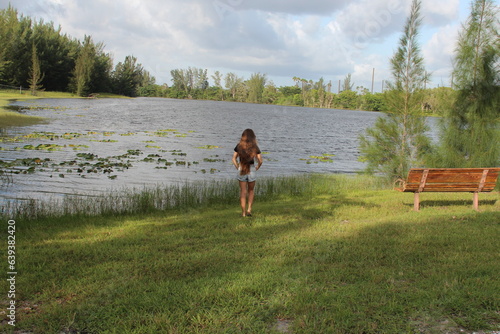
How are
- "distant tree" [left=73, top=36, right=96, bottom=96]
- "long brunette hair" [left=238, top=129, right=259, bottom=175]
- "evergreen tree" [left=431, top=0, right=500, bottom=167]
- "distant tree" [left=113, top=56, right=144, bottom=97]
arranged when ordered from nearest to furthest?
1. "long brunette hair" [left=238, top=129, right=259, bottom=175]
2. "evergreen tree" [left=431, top=0, right=500, bottom=167]
3. "distant tree" [left=73, top=36, right=96, bottom=96]
4. "distant tree" [left=113, top=56, right=144, bottom=97]

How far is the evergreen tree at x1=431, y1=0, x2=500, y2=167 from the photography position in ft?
45.4

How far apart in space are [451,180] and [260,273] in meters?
6.40

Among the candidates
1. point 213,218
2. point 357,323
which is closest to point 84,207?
point 213,218

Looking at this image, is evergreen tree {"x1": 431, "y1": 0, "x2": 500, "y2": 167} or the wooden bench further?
evergreen tree {"x1": 431, "y1": 0, "x2": 500, "y2": 167}

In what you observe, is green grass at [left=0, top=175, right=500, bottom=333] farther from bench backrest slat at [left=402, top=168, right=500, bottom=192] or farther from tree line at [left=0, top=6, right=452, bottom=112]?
tree line at [left=0, top=6, right=452, bottom=112]

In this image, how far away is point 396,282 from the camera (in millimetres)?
4973

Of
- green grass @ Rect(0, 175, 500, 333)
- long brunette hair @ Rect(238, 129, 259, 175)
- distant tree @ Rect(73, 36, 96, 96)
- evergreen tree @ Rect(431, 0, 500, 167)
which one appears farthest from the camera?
distant tree @ Rect(73, 36, 96, 96)

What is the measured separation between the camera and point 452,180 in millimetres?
9500

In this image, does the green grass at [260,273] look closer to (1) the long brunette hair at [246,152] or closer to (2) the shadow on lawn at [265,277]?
(2) the shadow on lawn at [265,277]

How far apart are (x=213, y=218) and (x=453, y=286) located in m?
5.16

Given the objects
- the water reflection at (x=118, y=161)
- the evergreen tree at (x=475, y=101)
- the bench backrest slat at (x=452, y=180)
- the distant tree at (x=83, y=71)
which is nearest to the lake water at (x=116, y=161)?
the water reflection at (x=118, y=161)

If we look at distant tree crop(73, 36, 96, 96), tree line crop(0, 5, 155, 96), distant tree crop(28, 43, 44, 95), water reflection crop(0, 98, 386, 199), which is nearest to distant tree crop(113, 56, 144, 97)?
tree line crop(0, 5, 155, 96)

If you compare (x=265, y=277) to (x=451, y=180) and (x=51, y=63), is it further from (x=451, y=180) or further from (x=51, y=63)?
(x=51, y=63)

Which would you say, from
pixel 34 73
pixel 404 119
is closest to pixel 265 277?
pixel 404 119
